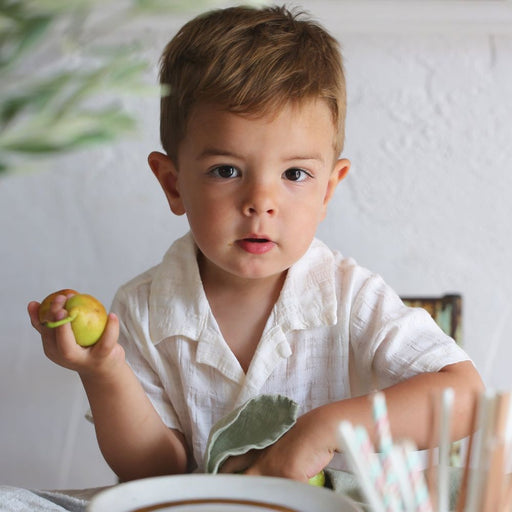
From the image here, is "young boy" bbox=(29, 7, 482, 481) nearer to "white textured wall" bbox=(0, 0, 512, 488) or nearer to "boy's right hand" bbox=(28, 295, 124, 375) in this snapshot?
Result: "boy's right hand" bbox=(28, 295, 124, 375)

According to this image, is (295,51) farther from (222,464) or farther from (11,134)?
(11,134)

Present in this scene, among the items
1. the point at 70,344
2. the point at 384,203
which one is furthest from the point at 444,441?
the point at 384,203

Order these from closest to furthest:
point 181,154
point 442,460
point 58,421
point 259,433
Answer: point 442,460, point 259,433, point 181,154, point 58,421

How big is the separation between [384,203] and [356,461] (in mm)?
1154

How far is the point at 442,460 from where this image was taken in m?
0.38

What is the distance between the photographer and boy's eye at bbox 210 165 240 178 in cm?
95

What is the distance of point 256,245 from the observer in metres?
0.95

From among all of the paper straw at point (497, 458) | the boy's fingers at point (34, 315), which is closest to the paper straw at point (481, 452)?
the paper straw at point (497, 458)

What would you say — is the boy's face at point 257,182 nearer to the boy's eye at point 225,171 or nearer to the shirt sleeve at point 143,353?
the boy's eye at point 225,171

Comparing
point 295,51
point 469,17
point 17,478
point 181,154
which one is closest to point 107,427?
point 181,154

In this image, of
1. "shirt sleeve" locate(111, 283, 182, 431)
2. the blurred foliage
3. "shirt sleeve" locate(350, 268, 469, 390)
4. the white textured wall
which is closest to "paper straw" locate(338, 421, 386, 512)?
the blurred foliage

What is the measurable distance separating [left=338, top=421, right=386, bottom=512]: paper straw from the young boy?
0.41 meters

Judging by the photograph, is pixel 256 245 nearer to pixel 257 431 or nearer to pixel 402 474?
pixel 257 431

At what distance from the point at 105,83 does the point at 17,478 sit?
1512 millimetres
